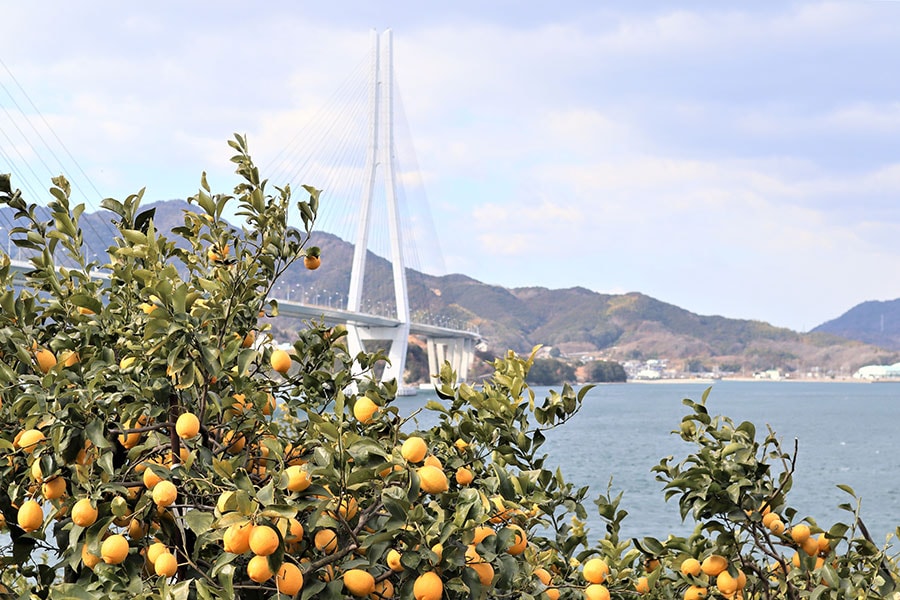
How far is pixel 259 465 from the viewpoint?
125 cm

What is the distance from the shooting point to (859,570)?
1.41 metres

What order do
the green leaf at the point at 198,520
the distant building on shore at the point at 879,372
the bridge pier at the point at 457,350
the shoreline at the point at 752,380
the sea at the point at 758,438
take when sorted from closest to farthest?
the green leaf at the point at 198,520 → the sea at the point at 758,438 → the bridge pier at the point at 457,350 → the shoreline at the point at 752,380 → the distant building on shore at the point at 879,372

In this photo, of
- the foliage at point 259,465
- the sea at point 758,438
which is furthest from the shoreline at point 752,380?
the foliage at point 259,465

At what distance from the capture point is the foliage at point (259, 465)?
0.95m

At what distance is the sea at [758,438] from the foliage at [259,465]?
0.64 feet

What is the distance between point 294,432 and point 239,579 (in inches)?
14.3

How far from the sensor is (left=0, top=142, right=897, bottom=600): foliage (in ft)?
3.13

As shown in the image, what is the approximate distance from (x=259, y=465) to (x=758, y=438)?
77.3 feet

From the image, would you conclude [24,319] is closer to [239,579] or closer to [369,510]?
[239,579]

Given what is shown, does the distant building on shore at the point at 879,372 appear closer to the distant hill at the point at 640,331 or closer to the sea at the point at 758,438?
the distant hill at the point at 640,331

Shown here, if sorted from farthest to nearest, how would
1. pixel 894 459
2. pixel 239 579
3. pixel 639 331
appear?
pixel 639 331, pixel 894 459, pixel 239 579

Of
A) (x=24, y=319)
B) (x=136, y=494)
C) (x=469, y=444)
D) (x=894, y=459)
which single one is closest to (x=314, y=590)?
(x=136, y=494)

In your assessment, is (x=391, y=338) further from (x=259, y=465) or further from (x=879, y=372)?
(x=879, y=372)

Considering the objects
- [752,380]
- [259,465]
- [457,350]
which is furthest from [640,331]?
[259,465]
